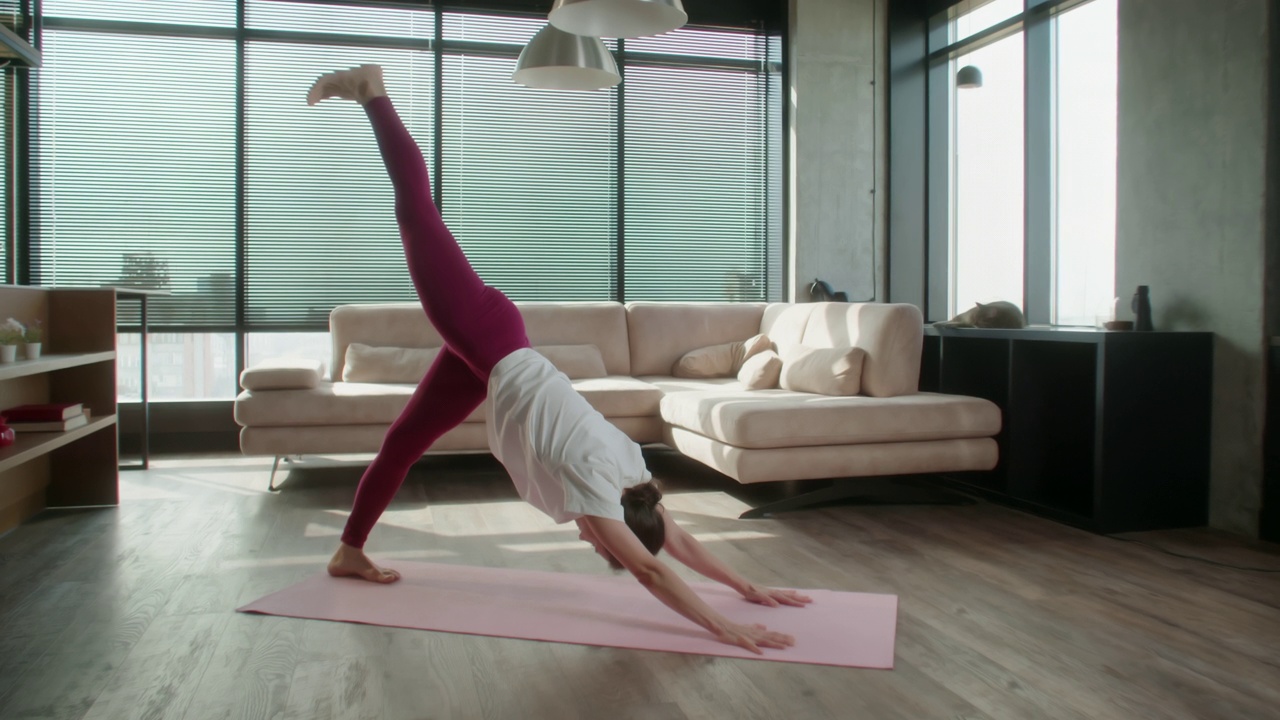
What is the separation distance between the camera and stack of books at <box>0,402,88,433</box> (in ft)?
11.4

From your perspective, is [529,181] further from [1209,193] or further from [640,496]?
[640,496]

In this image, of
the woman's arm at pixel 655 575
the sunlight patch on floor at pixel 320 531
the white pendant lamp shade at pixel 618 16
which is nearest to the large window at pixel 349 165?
the sunlight patch on floor at pixel 320 531

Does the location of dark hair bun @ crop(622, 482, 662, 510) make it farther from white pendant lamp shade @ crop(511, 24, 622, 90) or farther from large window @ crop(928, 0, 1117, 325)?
large window @ crop(928, 0, 1117, 325)

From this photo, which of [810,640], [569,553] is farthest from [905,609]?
[569,553]

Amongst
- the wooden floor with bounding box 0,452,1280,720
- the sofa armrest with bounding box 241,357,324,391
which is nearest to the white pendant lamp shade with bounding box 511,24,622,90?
the sofa armrest with bounding box 241,357,324,391

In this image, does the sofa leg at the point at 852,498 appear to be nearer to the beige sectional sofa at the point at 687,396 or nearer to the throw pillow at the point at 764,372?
the beige sectional sofa at the point at 687,396

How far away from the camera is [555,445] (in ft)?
7.49

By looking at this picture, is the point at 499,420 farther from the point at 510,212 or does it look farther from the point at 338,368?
the point at 510,212

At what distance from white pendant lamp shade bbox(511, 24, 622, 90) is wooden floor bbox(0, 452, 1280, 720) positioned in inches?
75.4

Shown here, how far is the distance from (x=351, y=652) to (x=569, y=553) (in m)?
1.09

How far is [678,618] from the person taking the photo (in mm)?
2504

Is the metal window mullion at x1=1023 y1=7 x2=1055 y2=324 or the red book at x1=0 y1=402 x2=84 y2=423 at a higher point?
the metal window mullion at x1=1023 y1=7 x2=1055 y2=324

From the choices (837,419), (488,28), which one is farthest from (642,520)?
(488,28)

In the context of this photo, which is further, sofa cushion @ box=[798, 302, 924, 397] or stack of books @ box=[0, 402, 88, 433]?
sofa cushion @ box=[798, 302, 924, 397]
